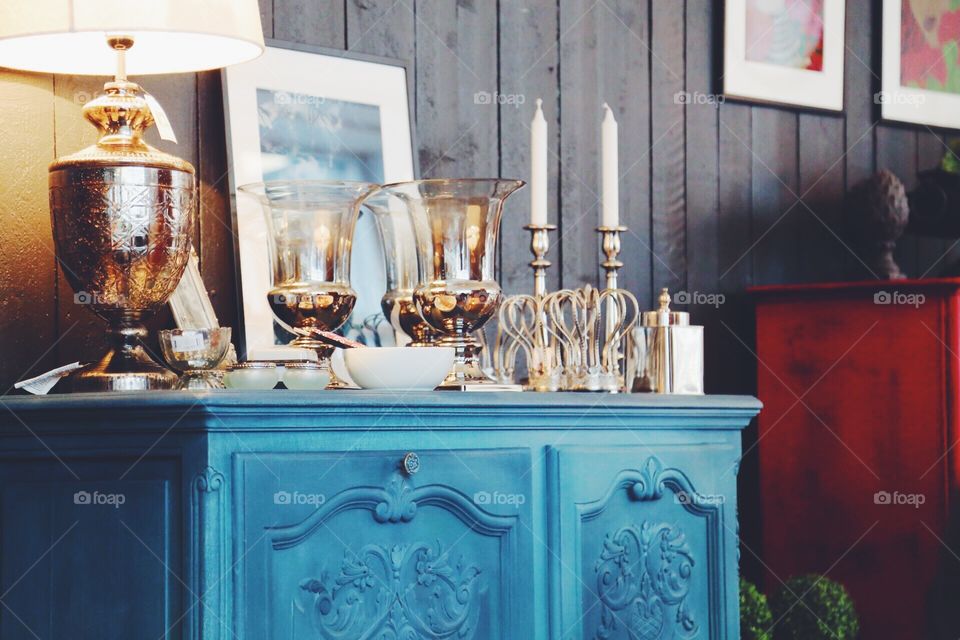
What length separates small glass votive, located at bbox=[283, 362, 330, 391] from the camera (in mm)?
1718

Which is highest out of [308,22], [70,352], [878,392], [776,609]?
[308,22]

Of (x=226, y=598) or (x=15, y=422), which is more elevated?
(x=15, y=422)

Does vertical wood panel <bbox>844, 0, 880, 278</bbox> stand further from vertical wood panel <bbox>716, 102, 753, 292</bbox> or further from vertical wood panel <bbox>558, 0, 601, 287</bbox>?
vertical wood panel <bbox>558, 0, 601, 287</bbox>

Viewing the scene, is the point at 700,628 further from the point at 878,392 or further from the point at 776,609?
the point at 878,392

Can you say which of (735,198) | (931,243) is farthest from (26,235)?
(931,243)

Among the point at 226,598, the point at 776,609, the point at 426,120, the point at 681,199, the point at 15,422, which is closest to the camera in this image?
the point at 226,598

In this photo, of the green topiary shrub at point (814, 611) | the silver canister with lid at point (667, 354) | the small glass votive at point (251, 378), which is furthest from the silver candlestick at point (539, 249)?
the green topiary shrub at point (814, 611)

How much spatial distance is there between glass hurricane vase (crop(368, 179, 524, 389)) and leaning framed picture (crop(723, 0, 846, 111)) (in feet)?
3.56

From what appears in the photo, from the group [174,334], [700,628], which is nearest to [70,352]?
[174,334]

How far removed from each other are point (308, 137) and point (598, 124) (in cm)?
74

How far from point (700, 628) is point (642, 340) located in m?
0.50

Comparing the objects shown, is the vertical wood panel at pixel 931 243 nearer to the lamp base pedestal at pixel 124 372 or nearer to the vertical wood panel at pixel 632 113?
the vertical wood panel at pixel 632 113

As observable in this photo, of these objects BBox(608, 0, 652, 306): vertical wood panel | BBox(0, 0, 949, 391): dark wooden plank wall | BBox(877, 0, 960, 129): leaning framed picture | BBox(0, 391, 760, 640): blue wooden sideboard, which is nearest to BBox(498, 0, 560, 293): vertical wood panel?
BBox(0, 0, 949, 391): dark wooden plank wall

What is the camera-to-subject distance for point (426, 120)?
231 centimetres
